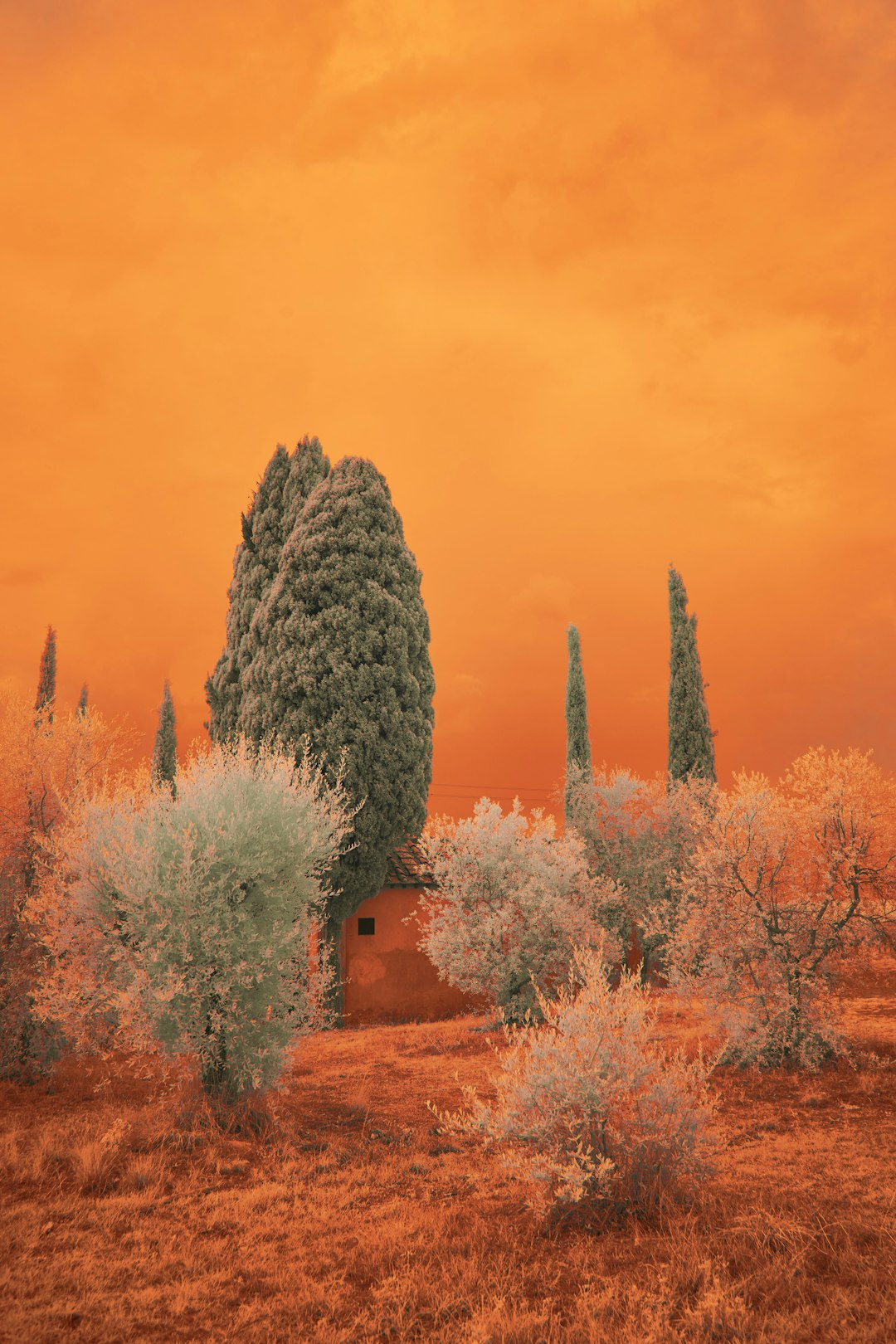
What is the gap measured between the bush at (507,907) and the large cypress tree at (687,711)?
13.2 meters

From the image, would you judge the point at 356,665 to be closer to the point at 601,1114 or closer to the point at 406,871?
the point at 406,871

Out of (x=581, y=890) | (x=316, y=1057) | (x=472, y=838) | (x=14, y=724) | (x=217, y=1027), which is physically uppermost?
(x=14, y=724)

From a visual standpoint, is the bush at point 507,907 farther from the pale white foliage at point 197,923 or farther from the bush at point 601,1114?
the bush at point 601,1114

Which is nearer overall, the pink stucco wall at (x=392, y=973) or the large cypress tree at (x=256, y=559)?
the pink stucco wall at (x=392, y=973)

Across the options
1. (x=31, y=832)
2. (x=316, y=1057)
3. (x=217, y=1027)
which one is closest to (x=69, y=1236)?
(x=217, y=1027)

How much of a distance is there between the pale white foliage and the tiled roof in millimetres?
10774

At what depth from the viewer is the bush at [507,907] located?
62.3ft

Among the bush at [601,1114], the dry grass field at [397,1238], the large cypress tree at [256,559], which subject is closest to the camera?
A: the dry grass field at [397,1238]

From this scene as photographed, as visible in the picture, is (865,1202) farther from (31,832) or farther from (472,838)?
(31,832)

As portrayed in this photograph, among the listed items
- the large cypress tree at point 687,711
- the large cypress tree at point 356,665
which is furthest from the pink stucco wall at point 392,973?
the large cypress tree at point 687,711

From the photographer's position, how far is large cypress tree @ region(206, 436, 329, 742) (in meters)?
26.2

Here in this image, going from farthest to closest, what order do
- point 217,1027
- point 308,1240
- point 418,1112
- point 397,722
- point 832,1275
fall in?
1. point 397,722
2. point 418,1112
3. point 217,1027
4. point 308,1240
5. point 832,1275

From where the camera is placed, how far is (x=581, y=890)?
20891 mm

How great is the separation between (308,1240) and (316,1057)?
1040 centimetres
